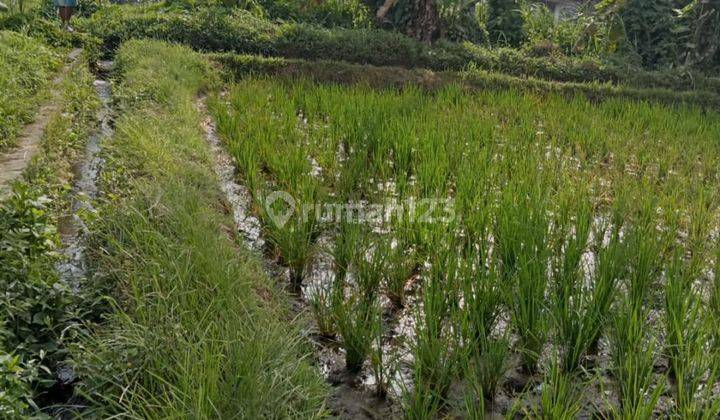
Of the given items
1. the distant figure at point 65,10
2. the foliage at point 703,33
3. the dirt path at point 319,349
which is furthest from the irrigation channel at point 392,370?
the foliage at point 703,33

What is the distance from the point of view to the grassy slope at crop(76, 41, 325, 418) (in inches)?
63.1

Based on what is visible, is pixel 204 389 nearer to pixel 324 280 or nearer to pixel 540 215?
pixel 324 280

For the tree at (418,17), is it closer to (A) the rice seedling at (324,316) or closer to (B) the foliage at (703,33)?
(B) the foliage at (703,33)

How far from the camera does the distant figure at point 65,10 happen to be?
8.35m

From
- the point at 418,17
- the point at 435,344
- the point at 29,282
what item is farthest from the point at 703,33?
the point at 29,282

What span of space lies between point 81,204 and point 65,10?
20.6ft

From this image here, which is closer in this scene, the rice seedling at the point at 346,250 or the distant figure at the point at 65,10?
the rice seedling at the point at 346,250

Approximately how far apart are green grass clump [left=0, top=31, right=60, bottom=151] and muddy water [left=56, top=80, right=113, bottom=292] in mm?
426

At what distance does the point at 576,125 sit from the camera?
504 centimetres

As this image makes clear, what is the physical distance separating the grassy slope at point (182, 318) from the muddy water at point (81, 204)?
0.12 meters

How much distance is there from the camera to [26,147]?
3799 mm

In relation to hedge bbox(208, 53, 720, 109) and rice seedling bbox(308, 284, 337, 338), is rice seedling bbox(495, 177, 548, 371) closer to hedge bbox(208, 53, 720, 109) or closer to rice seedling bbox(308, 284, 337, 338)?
rice seedling bbox(308, 284, 337, 338)

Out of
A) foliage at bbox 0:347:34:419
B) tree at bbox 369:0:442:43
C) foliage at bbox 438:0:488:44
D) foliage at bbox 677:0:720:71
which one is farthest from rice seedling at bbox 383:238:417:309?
foliage at bbox 677:0:720:71

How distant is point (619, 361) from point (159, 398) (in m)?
1.31
